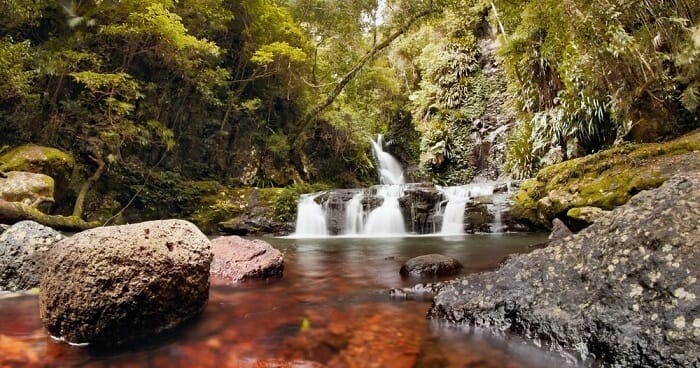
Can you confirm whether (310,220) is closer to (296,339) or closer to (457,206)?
(457,206)

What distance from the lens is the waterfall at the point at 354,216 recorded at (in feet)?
40.2

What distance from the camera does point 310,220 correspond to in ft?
A: 41.4

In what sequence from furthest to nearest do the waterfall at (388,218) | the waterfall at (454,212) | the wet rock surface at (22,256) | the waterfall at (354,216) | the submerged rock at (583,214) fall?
the waterfall at (354,216)
the waterfall at (388,218)
the waterfall at (454,212)
the submerged rock at (583,214)
the wet rock surface at (22,256)

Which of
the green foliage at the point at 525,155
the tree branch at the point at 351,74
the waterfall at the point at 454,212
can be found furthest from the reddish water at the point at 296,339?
the tree branch at the point at 351,74

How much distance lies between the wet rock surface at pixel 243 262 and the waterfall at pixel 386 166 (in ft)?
50.6

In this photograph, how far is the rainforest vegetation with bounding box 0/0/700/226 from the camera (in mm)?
7848

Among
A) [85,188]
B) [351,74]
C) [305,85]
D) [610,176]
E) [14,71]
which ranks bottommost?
[85,188]

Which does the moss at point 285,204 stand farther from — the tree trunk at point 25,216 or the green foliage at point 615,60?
the green foliage at point 615,60

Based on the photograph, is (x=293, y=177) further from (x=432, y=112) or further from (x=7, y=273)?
(x=7, y=273)

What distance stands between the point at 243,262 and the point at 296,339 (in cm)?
214

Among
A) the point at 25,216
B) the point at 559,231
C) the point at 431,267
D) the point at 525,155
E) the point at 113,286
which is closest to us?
the point at 113,286

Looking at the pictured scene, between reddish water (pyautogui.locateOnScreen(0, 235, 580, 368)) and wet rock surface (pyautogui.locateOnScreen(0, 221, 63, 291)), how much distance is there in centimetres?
39

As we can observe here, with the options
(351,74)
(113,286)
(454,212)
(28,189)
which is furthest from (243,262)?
(351,74)

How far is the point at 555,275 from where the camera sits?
8.00 ft
